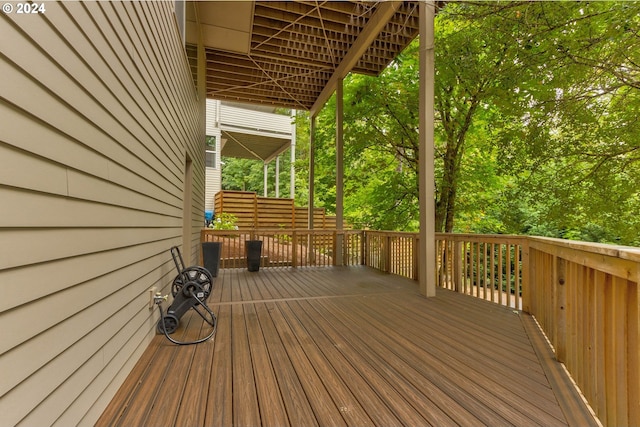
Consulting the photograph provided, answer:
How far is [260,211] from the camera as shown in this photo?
1109 cm

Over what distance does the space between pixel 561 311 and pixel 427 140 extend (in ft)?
8.28

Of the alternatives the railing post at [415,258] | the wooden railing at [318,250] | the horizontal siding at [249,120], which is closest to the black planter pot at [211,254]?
the wooden railing at [318,250]

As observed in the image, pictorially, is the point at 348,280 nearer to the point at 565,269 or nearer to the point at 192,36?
the point at 565,269

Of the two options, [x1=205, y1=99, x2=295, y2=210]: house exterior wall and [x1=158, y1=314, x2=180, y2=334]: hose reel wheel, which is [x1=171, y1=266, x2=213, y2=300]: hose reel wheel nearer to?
[x1=158, y1=314, x2=180, y2=334]: hose reel wheel

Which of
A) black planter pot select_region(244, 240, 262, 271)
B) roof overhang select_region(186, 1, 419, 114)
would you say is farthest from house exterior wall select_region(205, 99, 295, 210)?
black planter pot select_region(244, 240, 262, 271)

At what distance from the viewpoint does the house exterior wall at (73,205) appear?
91 centimetres

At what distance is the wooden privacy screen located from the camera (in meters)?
10.7

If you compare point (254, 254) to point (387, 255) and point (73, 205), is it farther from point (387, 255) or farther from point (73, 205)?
point (73, 205)

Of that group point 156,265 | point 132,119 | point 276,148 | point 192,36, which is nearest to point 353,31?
point 192,36

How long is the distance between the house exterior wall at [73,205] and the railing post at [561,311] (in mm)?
2938

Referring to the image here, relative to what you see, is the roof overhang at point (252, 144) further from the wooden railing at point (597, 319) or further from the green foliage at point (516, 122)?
the wooden railing at point (597, 319)

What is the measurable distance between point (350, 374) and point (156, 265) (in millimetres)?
1891

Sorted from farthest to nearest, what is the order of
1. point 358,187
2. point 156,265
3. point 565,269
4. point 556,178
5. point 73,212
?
point 358,187 < point 556,178 < point 156,265 < point 565,269 < point 73,212

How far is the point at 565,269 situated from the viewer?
2131 mm
